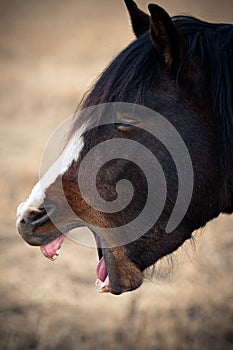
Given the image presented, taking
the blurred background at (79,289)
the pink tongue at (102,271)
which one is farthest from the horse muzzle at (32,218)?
the blurred background at (79,289)

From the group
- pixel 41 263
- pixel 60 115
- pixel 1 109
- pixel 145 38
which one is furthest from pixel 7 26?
pixel 145 38

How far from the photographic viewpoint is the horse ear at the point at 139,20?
7.38ft

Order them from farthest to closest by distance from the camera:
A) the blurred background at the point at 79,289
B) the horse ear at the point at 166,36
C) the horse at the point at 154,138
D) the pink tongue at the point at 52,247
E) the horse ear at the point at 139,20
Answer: the blurred background at the point at 79,289 < the horse ear at the point at 139,20 < the pink tongue at the point at 52,247 < the horse at the point at 154,138 < the horse ear at the point at 166,36

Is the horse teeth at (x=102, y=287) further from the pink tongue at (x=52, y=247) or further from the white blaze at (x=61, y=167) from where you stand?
the white blaze at (x=61, y=167)

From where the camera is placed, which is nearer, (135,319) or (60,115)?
(135,319)

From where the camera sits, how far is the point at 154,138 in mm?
1996

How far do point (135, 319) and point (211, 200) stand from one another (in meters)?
1.84

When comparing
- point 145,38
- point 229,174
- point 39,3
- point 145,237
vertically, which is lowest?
point 39,3

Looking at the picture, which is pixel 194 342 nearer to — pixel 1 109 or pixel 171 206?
pixel 171 206

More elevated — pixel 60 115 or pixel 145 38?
pixel 145 38

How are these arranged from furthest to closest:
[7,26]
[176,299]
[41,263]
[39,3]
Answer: [39,3], [7,26], [41,263], [176,299]

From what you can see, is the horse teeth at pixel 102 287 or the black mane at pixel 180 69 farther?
the horse teeth at pixel 102 287

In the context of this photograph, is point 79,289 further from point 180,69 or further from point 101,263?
point 180,69

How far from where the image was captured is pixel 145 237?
2.09 m
